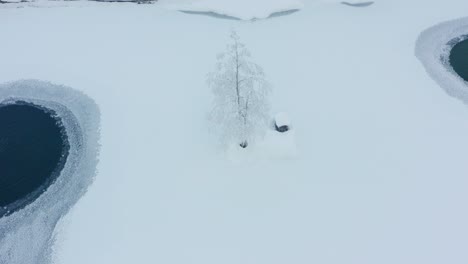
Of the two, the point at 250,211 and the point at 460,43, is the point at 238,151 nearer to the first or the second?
the point at 250,211

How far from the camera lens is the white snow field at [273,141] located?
2039 centimetres

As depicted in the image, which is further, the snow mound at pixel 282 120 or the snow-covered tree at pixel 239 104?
the snow mound at pixel 282 120

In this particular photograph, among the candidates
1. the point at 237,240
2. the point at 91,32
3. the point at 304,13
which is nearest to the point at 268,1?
the point at 304,13

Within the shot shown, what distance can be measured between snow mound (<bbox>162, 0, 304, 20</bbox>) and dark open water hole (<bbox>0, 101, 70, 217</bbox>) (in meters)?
12.6

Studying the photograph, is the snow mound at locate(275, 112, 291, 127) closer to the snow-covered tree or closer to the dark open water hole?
the snow-covered tree

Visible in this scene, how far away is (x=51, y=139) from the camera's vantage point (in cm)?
2533

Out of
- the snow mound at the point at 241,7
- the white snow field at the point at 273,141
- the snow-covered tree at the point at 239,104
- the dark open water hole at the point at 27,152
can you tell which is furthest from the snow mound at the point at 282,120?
the dark open water hole at the point at 27,152

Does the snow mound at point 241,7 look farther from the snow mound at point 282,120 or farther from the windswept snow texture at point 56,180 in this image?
the snow mound at point 282,120

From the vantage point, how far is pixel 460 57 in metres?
30.0

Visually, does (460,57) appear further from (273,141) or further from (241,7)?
(273,141)

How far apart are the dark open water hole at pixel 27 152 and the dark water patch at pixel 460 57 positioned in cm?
2477

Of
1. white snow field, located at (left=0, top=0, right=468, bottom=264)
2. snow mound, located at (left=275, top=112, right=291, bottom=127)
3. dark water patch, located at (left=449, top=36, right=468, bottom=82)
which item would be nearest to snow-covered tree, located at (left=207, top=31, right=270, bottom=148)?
snow mound, located at (left=275, top=112, right=291, bottom=127)

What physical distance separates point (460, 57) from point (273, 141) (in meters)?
15.8

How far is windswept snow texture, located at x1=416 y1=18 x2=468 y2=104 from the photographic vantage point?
2767 cm
